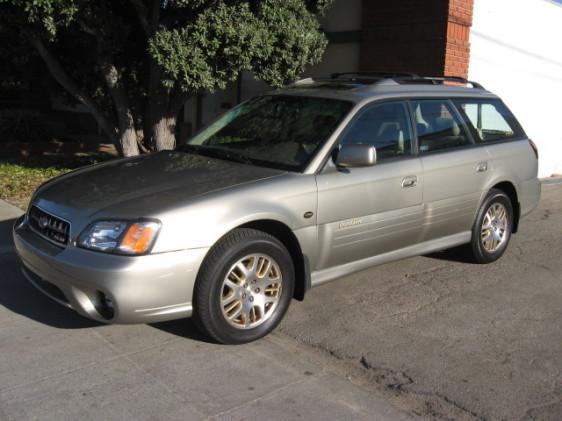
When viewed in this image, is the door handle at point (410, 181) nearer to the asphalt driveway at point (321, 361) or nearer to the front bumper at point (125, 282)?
the asphalt driveway at point (321, 361)

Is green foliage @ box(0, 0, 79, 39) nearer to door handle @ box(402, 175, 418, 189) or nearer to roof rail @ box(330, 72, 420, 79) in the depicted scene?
roof rail @ box(330, 72, 420, 79)

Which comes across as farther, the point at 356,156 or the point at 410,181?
the point at 410,181

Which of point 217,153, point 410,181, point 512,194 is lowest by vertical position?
point 512,194

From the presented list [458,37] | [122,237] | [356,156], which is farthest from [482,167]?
[458,37]

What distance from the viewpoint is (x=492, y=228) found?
5973 mm

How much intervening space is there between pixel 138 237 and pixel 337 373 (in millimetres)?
1448

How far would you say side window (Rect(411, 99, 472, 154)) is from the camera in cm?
519

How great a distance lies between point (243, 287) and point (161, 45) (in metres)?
4.51

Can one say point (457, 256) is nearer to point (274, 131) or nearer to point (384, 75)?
point (384, 75)

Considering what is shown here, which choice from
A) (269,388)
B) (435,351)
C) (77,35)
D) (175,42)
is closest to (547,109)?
(175,42)

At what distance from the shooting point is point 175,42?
7566 mm

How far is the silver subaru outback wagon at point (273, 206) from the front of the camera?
366 cm

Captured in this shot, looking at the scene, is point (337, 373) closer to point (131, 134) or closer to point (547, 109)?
point (131, 134)

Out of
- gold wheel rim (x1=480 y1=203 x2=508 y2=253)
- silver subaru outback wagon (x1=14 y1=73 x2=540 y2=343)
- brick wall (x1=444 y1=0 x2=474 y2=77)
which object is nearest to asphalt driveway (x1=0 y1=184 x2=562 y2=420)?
silver subaru outback wagon (x1=14 y1=73 x2=540 y2=343)
